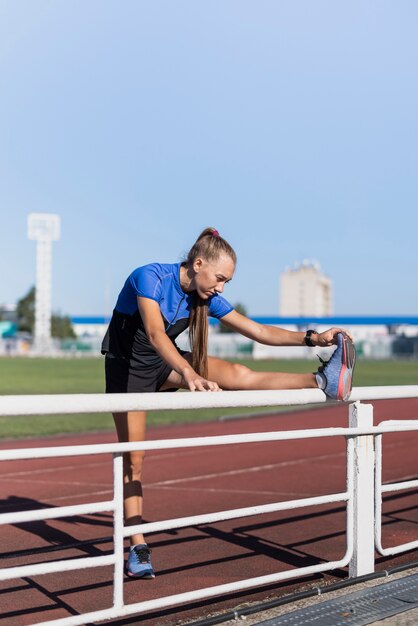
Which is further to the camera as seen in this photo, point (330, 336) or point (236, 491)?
point (236, 491)

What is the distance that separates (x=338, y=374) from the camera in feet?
14.1

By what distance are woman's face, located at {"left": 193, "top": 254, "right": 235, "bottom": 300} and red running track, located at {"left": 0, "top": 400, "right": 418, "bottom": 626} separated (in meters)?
1.57

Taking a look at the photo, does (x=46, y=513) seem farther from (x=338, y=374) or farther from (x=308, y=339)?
(x=308, y=339)

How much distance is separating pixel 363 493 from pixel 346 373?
0.74 metres

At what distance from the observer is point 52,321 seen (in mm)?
139500

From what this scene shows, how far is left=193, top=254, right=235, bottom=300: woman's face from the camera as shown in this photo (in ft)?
15.0

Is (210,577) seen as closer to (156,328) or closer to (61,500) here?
(156,328)

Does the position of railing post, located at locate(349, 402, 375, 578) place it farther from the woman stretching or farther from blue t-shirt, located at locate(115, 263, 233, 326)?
blue t-shirt, located at locate(115, 263, 233, 326)

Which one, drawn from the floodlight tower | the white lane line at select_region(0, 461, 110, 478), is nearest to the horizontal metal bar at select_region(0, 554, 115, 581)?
the white lane line at select_region(0, 461, 110, 478)

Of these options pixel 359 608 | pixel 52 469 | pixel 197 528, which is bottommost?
pixel 52 469

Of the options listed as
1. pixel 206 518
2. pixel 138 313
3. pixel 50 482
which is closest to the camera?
→ pixel 206 518

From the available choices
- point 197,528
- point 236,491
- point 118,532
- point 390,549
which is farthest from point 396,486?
point 236,491

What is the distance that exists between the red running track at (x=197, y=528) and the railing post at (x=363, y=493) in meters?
0.25

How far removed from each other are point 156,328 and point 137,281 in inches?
13.0
